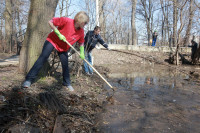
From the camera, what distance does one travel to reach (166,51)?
14.2m

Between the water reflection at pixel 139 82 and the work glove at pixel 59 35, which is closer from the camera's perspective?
the work glove at pixel 59 35

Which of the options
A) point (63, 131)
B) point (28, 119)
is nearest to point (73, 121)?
point (63, 131)

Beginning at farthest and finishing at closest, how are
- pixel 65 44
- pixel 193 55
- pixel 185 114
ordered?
pixel 193 55, pixel 65 44, pixel 185 114

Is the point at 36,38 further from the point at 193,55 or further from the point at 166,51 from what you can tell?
the point at 166,51

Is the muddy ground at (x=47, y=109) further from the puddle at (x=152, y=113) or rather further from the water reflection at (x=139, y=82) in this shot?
the water reflection at (x=139, y=82)

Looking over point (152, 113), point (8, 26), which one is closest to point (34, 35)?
point (152, 113)

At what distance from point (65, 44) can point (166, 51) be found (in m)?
12.8

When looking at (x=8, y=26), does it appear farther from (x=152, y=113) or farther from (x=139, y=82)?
(x=152, y=113)

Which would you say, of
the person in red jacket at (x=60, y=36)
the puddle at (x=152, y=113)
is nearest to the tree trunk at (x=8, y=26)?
the person in red jacket at (x=60, y=36)

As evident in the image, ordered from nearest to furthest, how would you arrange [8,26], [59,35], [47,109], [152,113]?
1. [47,109]
2. [152,113]
3. [59,35]
4. [8,26]

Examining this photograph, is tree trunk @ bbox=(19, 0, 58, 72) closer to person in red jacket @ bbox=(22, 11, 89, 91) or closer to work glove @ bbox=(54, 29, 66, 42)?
person in red jacket @ bbox=(22, 11, 89, 91)

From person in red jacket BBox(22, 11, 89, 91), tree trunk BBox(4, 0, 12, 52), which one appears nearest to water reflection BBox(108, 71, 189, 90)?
person in red jacket BBox(22, 11, 89, 91)

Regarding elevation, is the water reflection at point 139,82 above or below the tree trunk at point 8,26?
below

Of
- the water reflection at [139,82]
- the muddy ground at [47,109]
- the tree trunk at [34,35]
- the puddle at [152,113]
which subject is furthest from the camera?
the water reflection at [139,82]
